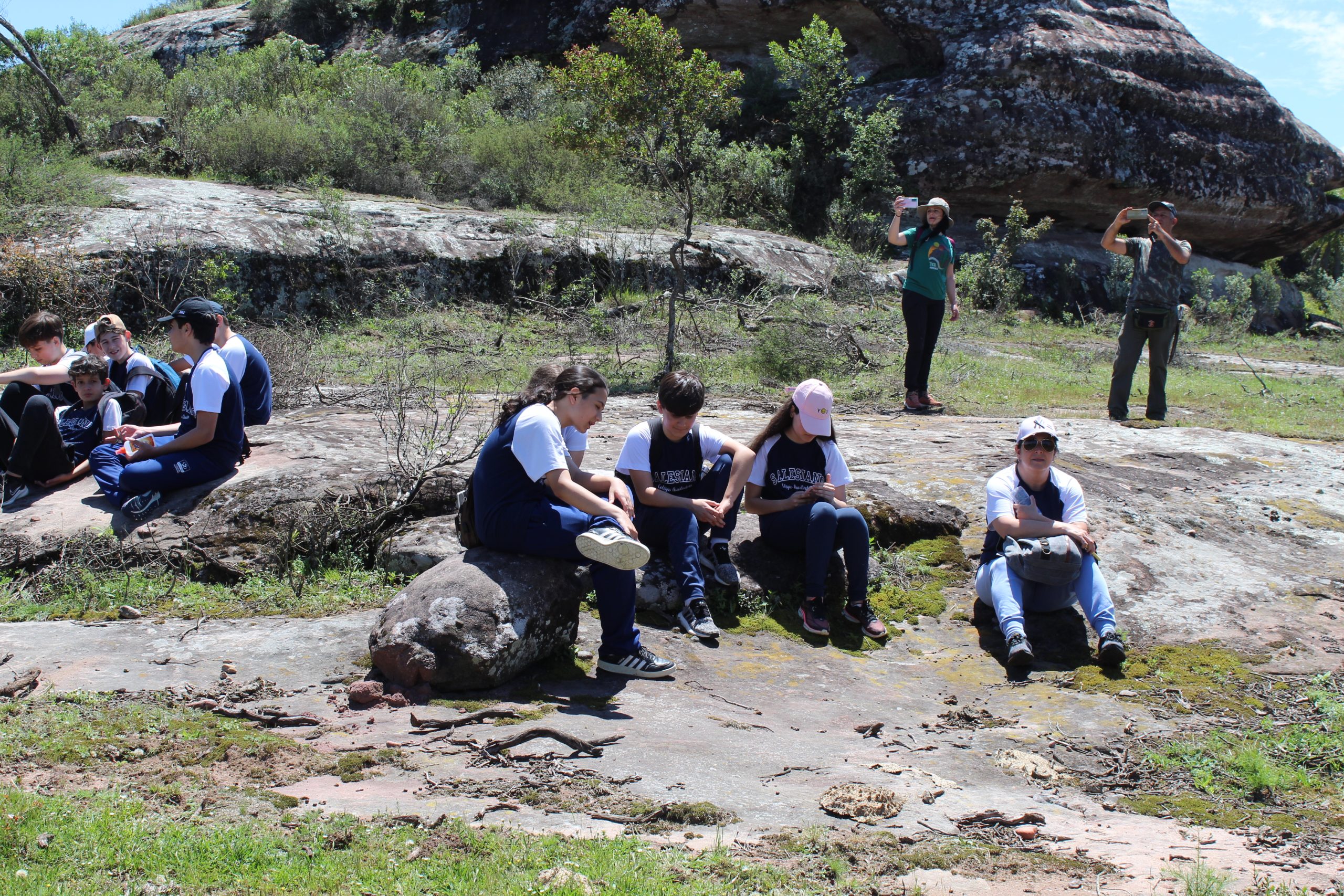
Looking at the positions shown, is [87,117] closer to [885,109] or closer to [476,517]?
[885,109]

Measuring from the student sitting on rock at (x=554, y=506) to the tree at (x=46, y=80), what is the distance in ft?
49.1

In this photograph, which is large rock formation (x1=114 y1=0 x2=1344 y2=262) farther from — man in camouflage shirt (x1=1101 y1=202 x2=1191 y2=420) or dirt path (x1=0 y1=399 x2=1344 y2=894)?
dirt path (x1=0 y1=399 x2=1344 y2=894)

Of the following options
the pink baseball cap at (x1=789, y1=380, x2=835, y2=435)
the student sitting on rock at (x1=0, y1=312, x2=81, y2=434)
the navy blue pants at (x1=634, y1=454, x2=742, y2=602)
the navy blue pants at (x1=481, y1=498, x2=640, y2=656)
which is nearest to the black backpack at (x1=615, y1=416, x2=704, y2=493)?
the navy blue pants at (x1=634, y1=454, x2=742, y2=602)

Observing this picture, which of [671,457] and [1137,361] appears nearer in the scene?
[671,457]

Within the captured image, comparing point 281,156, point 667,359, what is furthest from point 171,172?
point 667,359

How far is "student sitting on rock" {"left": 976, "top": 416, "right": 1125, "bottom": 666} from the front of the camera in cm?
474

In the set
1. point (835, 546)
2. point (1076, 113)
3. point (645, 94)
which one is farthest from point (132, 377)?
point (1076, 113)

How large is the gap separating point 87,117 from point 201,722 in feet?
55.1

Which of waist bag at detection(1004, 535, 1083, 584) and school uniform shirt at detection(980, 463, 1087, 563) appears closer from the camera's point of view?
waist bag at detection(1004, 535, 1083, 584)

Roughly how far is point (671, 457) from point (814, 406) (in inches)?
32.5

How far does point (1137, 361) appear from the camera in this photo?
8500 millimetres

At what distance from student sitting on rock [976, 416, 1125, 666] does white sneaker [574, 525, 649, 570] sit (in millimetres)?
1897

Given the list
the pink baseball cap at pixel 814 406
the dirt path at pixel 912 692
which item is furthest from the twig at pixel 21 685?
the pink baseball cap at pixel 814 406

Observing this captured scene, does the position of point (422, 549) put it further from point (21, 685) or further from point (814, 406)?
point (814, 406)
